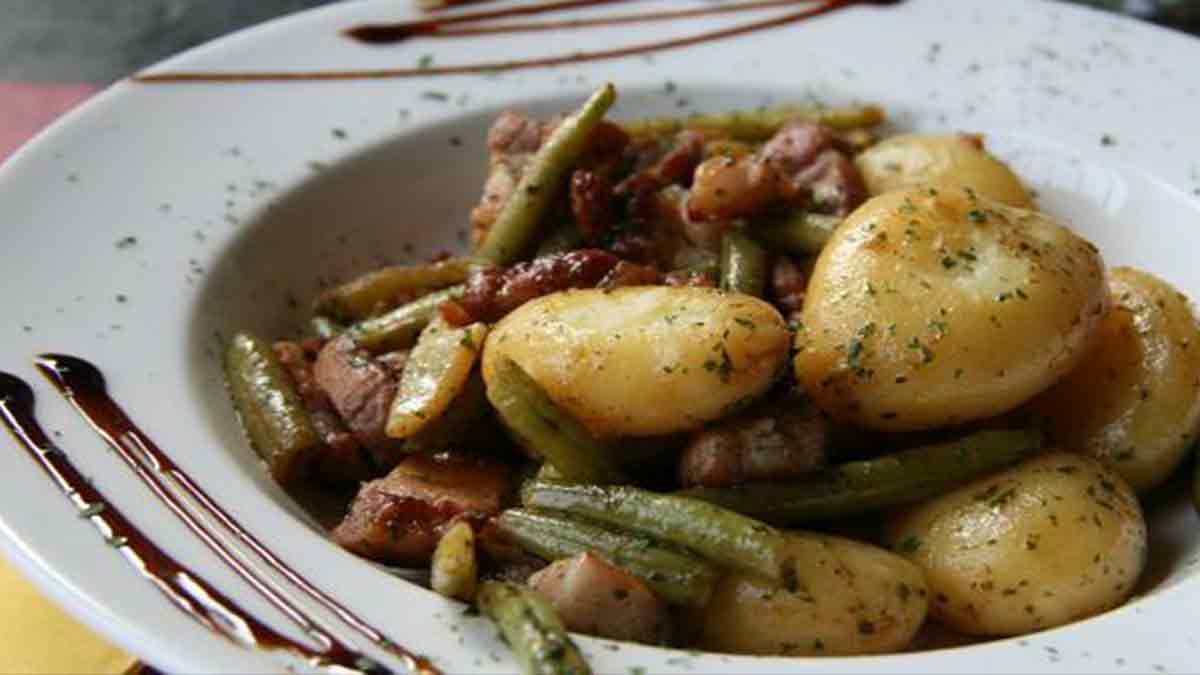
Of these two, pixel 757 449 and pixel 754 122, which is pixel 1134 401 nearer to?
pixel 757 449

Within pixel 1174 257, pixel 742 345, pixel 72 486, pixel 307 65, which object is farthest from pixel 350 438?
pixel 1174 257

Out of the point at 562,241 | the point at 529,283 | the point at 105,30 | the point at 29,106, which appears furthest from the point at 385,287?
the point at 105,30

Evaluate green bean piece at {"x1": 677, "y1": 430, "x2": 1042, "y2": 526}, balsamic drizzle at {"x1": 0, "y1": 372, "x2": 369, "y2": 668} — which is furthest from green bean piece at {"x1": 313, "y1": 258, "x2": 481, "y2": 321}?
green bean piece at {"x1": 677, "y1": 430, "x2": 1042, "y2": 526}

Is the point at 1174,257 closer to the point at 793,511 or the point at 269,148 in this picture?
the point at 793,511

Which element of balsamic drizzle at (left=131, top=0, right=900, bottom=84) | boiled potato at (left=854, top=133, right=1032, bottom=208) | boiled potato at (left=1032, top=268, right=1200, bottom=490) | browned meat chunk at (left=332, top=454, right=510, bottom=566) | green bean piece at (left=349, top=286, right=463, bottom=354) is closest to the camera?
browned meat chunk at (left=332, top=454, right=510, bottom=566)

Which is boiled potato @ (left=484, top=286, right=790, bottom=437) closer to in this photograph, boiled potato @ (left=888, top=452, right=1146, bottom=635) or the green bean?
the green bean
